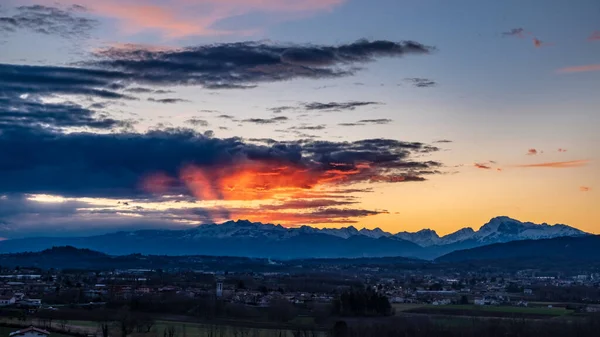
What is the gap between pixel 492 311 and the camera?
80.6 m

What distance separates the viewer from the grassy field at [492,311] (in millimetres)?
76062

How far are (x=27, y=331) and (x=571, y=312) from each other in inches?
→ 2050

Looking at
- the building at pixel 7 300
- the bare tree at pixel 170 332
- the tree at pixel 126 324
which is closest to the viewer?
the bare tree at pixel 170 332

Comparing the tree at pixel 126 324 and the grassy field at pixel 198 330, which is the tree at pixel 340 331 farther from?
the tree at pixel 126 324

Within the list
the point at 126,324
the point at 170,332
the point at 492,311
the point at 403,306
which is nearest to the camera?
the point at 170,332

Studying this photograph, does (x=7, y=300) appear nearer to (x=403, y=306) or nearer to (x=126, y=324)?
(x=126, y=324)

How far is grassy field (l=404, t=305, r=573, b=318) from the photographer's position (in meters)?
76.1

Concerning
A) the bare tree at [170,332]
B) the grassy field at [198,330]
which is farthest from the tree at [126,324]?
the bare tree at [170,332]

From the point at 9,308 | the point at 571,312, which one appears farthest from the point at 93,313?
the point at 571,312

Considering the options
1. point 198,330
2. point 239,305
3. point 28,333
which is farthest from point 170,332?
point 239,305

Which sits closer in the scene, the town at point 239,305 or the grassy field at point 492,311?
the town at point 239,305

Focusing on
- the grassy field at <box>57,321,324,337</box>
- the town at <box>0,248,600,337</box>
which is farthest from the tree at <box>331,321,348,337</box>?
the town at <box>0,248,600,337</box>

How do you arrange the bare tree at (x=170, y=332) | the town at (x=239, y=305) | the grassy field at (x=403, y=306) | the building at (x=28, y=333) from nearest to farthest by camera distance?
1. the building at (x=28, y=333)
2. the bare tree at (x=170, y=332)
3. the town at (x=239, y=305)
4. the grassy field at (x=403, y=306)

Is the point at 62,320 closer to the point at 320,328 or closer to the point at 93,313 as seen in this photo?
the point at 93,313
